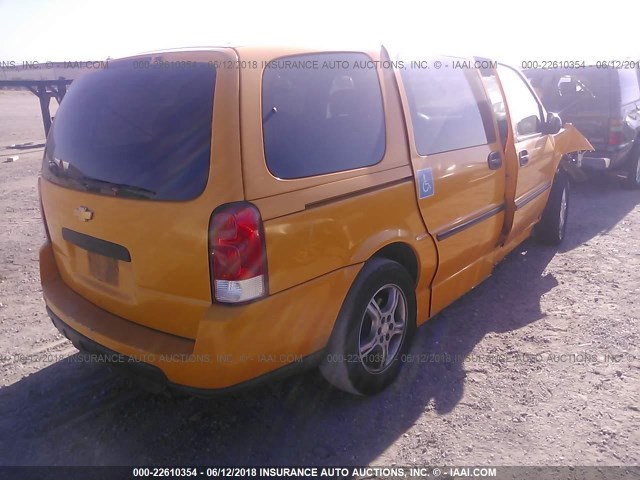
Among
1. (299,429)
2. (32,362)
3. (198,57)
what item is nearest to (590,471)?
(299,429)

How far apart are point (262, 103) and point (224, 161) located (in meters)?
0.33

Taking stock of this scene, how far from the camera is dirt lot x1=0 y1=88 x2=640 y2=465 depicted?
259cm

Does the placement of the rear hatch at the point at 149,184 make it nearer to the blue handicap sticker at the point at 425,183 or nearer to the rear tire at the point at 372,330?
the rear tire at the point at 372,330

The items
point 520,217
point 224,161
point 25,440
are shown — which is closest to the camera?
point 224,161

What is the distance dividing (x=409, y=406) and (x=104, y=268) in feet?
5.77

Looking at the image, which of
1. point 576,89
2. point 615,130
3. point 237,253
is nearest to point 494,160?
point 237,253

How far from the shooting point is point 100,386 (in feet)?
10.2

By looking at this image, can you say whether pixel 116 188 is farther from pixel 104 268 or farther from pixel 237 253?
pixel 237 253

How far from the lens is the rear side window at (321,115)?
2.30 m

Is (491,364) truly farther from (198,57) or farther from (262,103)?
(198,57)

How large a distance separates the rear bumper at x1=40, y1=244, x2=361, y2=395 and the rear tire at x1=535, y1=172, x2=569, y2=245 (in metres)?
3.35

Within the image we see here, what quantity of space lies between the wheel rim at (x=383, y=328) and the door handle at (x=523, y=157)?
5.51ft

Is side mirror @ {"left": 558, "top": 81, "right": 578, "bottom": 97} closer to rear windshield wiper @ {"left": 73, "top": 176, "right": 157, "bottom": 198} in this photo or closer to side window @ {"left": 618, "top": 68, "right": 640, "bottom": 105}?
side window @ {"left": 618, "top": 68, "right": 640, "bottom": 105}

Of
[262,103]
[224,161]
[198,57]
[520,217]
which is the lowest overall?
[520,217]
